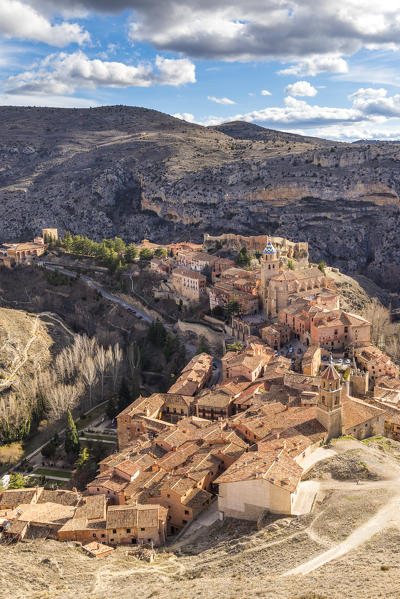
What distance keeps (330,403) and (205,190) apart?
73.0 metres

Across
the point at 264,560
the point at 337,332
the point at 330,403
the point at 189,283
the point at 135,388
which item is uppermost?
the point at 189,283

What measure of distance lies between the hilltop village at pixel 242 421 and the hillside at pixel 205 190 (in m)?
31.8

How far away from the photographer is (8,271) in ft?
226

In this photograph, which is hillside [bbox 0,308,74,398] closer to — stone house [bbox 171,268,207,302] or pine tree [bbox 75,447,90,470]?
pine tree [bbox 75,447,90,470]

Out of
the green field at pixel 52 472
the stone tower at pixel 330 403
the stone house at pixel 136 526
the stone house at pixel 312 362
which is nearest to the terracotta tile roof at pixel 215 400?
the stone house at pixel 312 362

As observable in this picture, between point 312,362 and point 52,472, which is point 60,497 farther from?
point 312,362

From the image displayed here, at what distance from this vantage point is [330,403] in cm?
2781

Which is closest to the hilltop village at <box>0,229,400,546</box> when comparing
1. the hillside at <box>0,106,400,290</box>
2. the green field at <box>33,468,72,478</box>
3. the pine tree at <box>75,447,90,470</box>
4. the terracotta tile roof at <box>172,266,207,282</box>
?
the terracotta tile roof at <box>172,266,207,282</box>

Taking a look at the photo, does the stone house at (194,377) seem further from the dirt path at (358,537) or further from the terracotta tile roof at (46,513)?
the dirt path at (358,537)

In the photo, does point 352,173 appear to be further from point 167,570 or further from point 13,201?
point 167,570

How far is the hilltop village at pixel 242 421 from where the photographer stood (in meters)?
23.4

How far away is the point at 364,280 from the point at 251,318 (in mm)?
30322

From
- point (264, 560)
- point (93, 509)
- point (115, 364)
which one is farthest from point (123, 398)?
point (264, 560)

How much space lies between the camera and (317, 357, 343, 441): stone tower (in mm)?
27516
